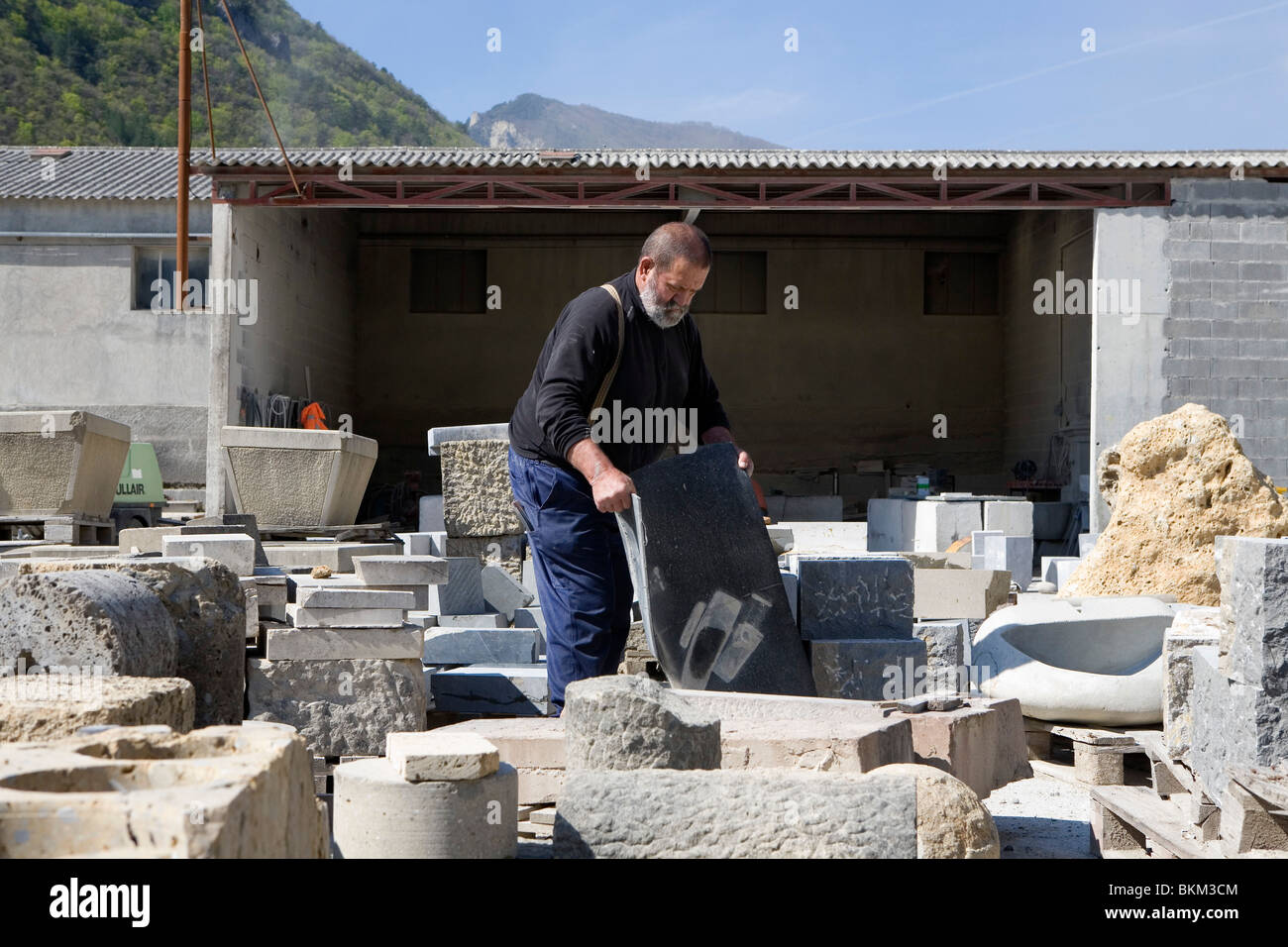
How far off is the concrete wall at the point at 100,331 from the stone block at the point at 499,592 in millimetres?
11566

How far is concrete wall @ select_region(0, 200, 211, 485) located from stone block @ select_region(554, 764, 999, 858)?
53.1ft

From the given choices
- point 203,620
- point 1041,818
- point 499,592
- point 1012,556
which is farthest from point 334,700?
point 1012,556

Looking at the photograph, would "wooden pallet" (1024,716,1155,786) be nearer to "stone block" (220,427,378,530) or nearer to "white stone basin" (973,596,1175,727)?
"white stone basin" (973,596,1175,727)

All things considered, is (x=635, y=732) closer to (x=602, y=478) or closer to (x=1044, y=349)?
(x=602, y=478)

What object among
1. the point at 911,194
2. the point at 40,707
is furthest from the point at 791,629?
the point at 911,194

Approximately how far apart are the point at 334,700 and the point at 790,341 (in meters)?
18.2

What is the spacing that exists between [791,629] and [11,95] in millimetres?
45218

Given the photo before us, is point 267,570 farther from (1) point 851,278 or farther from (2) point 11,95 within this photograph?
(2) point 11,95

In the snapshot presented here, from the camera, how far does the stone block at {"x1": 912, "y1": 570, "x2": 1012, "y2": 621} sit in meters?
7.20

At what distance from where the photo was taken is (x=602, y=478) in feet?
12.7

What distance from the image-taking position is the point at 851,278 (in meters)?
22.3

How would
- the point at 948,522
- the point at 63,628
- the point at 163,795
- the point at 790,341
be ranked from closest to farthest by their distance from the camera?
the point at 163,795 < the point at 63,628 < the point at 948,522 < the point at 790,341

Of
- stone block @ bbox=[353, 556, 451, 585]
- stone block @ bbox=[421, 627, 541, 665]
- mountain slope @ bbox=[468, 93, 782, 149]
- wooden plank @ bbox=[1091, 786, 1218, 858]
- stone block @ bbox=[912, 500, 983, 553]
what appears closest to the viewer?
wooden plank @ bbox=[1091, 786, 1218, 858]

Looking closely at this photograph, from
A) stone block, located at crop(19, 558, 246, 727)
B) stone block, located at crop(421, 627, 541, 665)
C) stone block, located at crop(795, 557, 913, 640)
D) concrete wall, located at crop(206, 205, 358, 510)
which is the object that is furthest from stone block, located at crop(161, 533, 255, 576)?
concrete wall, located at crop(206, 205, 358, 510)
